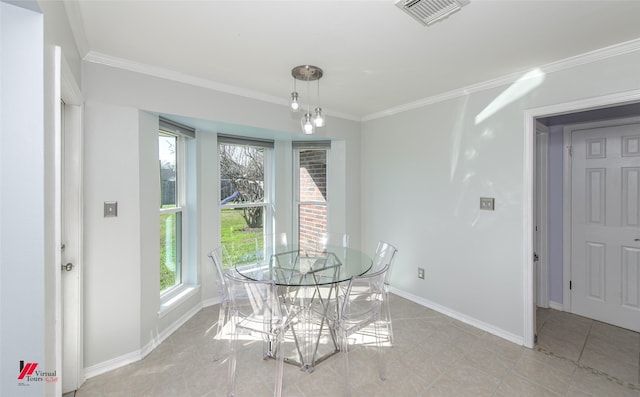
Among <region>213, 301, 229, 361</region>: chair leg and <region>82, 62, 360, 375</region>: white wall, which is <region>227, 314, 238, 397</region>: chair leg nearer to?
<region>213, 301, 229, 361</region>: chair leg

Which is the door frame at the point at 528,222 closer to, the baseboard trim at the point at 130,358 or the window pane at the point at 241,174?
the window pane at the point at 241,174

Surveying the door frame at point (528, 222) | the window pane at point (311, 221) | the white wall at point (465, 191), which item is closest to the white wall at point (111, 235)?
the window pane at point (311, 221)

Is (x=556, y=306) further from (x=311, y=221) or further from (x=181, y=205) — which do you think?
(x=181, y=205)

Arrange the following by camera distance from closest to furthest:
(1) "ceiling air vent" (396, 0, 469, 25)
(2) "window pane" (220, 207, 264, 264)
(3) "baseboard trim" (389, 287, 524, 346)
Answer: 1. (1) "ceiling air vent" (396, 0, 469, 25)
2. (3) "baseboard trim" (389, 287, 524, 346)
3. (2) "window pane" (220, 207, 264, 264)

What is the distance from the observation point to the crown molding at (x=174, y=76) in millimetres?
2117

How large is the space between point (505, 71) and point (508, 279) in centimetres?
189

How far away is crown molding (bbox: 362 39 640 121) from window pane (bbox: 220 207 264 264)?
2.29 metres

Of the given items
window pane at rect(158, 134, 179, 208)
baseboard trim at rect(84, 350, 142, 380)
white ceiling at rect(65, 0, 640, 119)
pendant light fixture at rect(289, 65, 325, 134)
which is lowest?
baseboard trim at rect(84, 350, 142, 380)

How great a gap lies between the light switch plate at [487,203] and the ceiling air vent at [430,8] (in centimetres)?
181

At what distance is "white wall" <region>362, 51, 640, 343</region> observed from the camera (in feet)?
7.94

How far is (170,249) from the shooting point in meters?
2.99

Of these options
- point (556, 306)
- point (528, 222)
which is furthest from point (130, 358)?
point (556, 306)

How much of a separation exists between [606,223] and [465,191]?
5.05 feet

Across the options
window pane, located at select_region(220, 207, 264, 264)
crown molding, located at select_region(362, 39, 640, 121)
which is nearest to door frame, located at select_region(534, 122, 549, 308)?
crown molding, located at select_region(362, 39, 640, 121)
